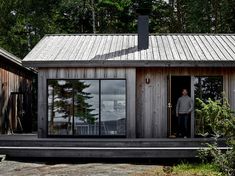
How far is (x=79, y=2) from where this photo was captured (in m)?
28.9

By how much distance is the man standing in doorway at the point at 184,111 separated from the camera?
559 inches

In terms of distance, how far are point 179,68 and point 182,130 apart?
1.84 meters

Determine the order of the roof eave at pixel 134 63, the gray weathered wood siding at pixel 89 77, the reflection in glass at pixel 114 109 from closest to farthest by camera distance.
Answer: the roof eave at pixel 134 63, the gray weathered wood siding at pixel 89 77, the reflection in glass at pixel 114 109

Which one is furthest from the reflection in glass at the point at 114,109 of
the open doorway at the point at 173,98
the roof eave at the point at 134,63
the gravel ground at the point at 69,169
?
the gravel ground at the point at 69,169

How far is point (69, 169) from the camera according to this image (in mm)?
10922

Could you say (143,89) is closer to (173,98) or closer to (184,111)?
(184,111)

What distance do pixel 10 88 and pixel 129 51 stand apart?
17.8 feet

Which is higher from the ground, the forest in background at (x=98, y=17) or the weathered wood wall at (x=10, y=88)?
the forest in background at (x=98, y=17)

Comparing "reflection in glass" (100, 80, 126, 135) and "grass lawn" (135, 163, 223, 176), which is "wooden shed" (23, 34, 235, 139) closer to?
"reflection in glass" (100, 80, 126, 135)

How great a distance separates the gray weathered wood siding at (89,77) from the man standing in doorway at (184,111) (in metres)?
1.35

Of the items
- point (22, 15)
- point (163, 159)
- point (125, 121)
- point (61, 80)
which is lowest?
point (163, 159)

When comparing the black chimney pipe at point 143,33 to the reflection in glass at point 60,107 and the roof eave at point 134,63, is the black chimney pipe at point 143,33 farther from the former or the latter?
the reflection in glass at point 60,107

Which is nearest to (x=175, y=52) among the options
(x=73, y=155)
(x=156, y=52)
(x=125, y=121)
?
(x=156, y=52)

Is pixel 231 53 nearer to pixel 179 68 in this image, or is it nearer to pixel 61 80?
pixel 179 68
